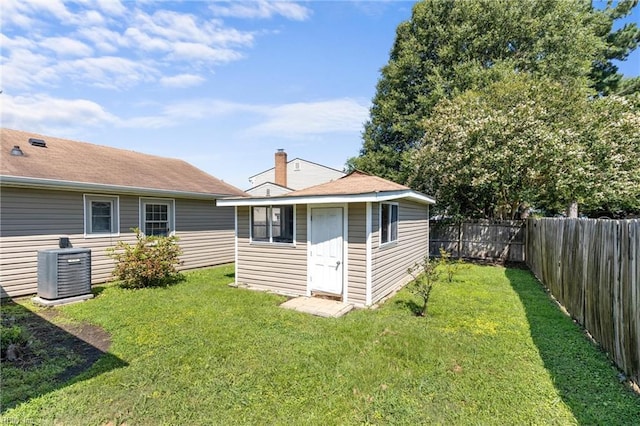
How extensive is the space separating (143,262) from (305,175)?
20.0 meters

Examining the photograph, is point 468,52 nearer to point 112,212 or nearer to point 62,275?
point 112,212

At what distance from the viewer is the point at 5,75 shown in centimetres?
784

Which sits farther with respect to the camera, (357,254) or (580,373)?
(357,254)

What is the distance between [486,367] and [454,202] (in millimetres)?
11465

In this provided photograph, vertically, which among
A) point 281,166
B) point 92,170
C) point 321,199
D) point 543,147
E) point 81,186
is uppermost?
point 281,166

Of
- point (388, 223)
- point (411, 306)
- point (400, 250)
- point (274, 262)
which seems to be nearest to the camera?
point (411, 306)

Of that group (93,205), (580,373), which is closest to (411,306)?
(580,373)

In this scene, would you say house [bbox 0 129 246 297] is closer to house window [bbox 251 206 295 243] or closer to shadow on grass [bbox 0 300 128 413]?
shadow on grass [bbox 0 300 128 413]

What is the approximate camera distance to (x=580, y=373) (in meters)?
3.90

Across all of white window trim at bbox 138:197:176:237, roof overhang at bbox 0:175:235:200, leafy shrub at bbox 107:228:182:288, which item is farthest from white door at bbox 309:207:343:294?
white window trim at bbox 138:197:176:237

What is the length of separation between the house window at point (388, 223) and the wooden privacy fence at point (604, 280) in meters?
3.53

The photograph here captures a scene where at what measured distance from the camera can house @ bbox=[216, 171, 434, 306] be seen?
6.79 metres

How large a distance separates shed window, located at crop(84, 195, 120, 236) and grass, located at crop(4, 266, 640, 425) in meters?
2.84

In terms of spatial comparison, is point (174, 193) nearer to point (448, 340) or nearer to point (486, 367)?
point (448, 340)
